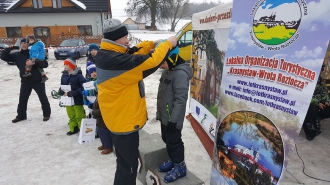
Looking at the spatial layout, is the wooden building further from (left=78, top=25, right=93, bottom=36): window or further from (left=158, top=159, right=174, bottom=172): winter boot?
(left=158, top=159, right=174, bottom=172): winter boot

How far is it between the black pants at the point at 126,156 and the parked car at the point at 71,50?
14447 mm

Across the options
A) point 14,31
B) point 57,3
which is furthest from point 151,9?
point 14,31

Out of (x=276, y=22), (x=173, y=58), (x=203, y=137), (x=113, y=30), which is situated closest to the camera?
(x=276, y=22)

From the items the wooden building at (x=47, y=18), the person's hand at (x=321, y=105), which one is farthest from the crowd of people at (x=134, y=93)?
the wooden building at (x=47, y=18)

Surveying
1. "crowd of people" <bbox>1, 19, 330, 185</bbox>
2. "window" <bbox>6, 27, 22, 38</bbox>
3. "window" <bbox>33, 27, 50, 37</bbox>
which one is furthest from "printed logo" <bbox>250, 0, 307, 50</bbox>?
"window" <bbox>6, 27, 22, 38</bbox>

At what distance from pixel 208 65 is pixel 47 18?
102ft

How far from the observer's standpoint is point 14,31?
97.7ft

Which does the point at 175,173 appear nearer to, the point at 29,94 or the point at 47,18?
the point at 29,94

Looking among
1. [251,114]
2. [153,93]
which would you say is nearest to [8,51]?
[153,93]

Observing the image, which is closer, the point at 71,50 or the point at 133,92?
the point at 133,92

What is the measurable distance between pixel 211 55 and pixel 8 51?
462 centimetres

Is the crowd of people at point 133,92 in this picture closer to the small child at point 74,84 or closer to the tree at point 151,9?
the small child at point 74,84

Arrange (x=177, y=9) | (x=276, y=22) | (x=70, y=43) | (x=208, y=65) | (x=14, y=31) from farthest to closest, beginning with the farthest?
(x=177, y=9)
(x=14, y=31)
(x=70, y=43)
(x=208, y=65)
(x=276, y=22)

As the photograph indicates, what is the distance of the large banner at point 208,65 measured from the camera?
11.6 feet
